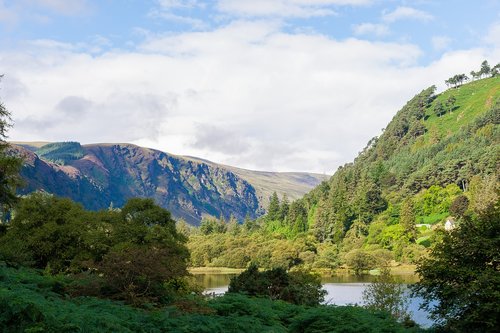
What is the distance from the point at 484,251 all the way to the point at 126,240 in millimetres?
28774

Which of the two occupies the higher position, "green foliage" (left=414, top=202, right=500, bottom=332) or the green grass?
the green grass

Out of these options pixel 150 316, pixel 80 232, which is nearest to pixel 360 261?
pixel 80 232

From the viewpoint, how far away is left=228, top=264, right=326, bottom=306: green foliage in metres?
32.3

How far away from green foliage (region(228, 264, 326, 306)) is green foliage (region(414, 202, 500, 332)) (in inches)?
481

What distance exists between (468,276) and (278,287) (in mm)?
15571

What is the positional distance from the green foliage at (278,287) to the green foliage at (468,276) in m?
12.2

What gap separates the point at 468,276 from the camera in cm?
1905

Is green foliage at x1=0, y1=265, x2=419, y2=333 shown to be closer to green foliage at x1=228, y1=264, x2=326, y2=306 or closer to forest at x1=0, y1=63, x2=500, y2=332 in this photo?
forest at x1=0, y1=63, x2=500, y2=332

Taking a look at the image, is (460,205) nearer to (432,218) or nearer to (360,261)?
(432,218)

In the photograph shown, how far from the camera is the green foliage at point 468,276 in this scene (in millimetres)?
17828

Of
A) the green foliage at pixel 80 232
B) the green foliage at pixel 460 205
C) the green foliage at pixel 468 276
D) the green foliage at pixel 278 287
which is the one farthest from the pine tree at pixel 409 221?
the green foliage at pixel 468 276

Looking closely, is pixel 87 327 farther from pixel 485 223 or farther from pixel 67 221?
pixel 67 221

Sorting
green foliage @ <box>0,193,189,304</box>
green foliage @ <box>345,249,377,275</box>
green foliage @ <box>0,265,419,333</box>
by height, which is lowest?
green foliage @ <box>345,249,377,275</box>

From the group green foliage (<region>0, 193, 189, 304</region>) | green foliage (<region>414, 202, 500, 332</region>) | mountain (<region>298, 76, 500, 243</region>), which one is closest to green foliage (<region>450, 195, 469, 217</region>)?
mountain (<region>298, 76, 500, 243</region>)
